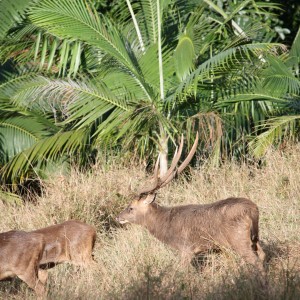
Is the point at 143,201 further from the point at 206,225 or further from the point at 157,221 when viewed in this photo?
the point at 206,225

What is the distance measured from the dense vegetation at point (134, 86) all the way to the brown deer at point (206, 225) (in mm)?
2505

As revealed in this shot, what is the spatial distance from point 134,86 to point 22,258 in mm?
5494

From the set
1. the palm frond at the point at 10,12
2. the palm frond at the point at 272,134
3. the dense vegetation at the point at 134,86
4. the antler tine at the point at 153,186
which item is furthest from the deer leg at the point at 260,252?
the palm frond at the point at 10,12

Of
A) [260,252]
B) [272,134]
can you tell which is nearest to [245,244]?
[260,252]

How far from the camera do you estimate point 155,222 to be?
11.4m

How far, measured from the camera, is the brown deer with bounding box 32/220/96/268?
35.1 feet

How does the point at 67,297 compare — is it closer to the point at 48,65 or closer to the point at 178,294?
the point at 178,294

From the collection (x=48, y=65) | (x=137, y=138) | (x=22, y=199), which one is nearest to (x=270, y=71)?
(x=137, y=138)

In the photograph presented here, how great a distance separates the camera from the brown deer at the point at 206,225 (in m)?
9.92

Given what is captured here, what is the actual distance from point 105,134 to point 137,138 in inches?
20.7

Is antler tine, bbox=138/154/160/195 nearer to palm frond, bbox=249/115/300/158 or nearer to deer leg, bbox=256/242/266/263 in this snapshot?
deer leg, bbox=256/242/266/263

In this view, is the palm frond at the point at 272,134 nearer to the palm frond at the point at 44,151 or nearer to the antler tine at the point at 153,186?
the palm frond at the point at 44,151

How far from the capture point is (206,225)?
1037cm

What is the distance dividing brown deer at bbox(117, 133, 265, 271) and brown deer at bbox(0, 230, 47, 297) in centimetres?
171
